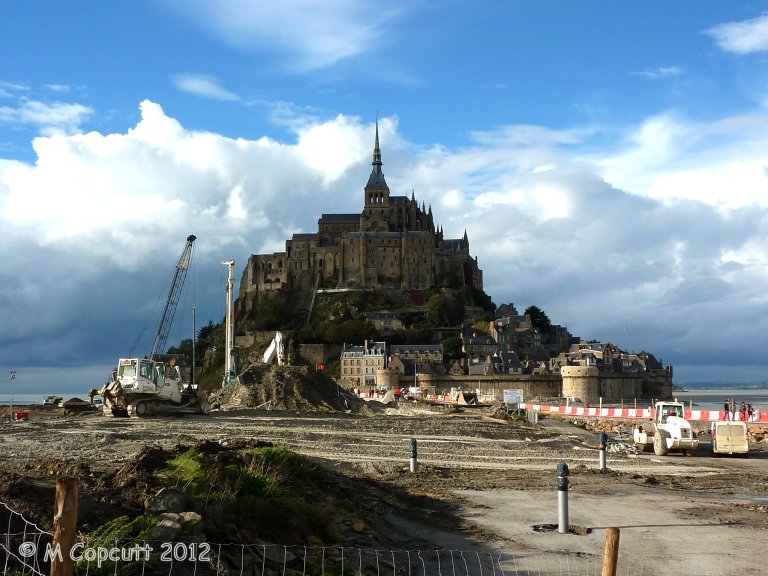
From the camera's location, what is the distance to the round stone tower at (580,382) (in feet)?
355

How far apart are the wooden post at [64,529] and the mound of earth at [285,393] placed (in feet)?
162

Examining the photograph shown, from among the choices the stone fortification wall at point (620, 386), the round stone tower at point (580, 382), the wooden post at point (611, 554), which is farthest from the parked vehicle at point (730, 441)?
the stone fortification wall at point (620, 386)

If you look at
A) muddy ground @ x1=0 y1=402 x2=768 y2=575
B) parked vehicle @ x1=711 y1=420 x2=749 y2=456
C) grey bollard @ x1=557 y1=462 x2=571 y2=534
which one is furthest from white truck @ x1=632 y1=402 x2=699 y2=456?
grey bollard @ x1=557 y1=462 x2=571 y2=534

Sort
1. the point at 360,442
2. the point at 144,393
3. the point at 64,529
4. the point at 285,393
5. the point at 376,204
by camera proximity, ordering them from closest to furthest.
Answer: the point at 64,529, the point at 360,442, the point at 144,393, the point at 285,393, the point at 376,204

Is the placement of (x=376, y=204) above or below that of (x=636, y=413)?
above

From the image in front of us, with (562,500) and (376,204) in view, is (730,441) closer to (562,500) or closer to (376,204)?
(562,500)

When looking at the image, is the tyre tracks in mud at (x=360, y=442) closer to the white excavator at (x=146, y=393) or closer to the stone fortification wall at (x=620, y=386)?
the white excavator at (x=146, y=393)

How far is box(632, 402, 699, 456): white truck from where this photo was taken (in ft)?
96.4

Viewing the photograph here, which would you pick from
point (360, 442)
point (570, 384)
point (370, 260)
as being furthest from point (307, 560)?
point (370, 260)

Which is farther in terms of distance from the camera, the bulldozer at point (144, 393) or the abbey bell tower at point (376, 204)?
the abbey bell tower at point (376, 204)

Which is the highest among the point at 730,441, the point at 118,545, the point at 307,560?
the point at 118,545

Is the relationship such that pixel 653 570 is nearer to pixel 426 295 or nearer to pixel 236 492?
pixel 236 492

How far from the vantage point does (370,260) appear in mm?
157375

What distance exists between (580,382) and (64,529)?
106 meters
